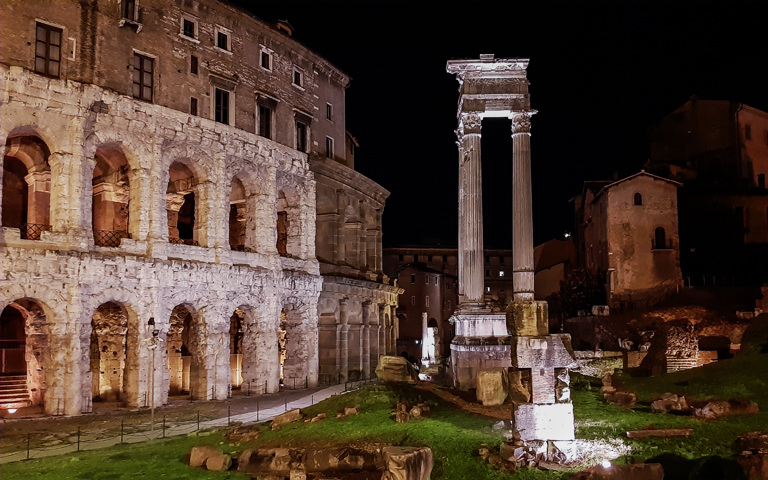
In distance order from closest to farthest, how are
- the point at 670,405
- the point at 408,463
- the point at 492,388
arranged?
the point at 408,463 < the point at 670,405 < the point at 492,388

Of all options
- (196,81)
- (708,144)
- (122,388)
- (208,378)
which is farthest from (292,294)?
(708,144)

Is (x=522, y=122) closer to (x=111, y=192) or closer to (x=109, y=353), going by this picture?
(x=111, y=192)

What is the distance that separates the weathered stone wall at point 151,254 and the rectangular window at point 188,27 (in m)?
3.88

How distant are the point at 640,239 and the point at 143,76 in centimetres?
3353

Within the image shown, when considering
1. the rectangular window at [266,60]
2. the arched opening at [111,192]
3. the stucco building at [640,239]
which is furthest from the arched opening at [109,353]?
the stucco building at [640,239]

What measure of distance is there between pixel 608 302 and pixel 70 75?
119 ft

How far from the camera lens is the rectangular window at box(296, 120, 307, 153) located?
3627 centimetres

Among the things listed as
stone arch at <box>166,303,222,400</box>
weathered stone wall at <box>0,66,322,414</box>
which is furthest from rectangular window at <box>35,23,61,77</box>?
stone arch at <box>166,303,222,400</box>

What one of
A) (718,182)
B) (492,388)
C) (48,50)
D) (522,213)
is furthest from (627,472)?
(718,182)

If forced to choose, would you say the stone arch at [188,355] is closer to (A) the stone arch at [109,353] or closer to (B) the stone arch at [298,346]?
(A) the stone arch at [109,353]

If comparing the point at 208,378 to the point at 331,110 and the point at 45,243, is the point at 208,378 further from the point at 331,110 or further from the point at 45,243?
the point at 331,110

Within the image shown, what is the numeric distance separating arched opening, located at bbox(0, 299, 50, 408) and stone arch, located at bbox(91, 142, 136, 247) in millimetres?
4702

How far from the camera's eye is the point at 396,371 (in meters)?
24.3

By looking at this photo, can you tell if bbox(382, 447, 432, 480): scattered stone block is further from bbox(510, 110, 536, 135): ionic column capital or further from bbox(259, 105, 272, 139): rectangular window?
bbox(259, 105, 272, 139): rectangular window
